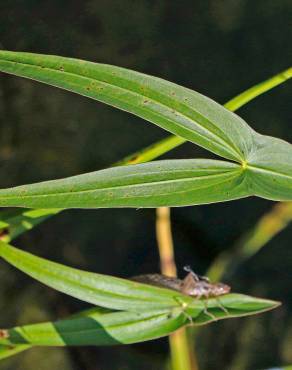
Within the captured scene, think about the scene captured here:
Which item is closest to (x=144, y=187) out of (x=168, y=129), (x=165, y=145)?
(x=168, y=129)

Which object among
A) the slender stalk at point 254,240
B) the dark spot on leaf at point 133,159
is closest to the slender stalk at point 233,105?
the dark spot on leaf at point 133,159

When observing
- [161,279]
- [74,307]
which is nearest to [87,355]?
[74,307]

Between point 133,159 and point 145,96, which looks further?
point 133,159

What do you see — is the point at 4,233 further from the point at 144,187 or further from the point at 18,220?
the point at 144,187

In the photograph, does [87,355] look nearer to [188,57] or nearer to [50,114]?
[50,114]

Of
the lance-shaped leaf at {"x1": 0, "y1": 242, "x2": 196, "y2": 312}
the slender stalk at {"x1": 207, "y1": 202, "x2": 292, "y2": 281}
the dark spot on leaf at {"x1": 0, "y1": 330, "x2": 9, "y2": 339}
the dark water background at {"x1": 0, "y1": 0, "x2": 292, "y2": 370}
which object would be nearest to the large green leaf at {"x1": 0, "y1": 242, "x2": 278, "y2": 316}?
the lance-shaped leaf at {"x1": 0, "y1": 242, "x2": 196, "y2": 312}

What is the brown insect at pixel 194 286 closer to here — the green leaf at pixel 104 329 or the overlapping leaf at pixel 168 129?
the green leaf at pixel 104 329
